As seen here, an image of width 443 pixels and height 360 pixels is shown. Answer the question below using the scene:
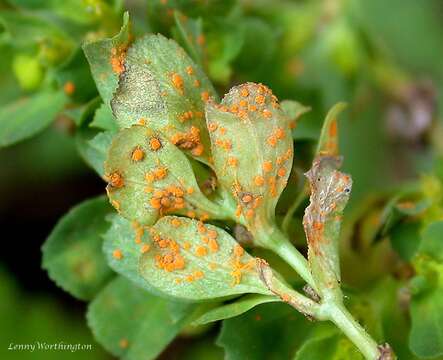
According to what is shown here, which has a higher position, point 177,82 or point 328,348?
point 177,82

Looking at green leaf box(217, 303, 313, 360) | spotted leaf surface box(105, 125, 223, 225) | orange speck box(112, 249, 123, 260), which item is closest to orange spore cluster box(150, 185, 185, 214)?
spotted leaf surface box(105, 125, 223, 225)

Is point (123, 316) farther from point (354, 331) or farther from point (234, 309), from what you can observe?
point (354, 331)

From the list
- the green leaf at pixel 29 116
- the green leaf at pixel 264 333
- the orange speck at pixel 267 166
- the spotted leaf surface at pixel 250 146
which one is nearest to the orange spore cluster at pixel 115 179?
the spotted leaf surface at pixel 250 146

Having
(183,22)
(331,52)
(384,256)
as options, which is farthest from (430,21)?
(183,22)

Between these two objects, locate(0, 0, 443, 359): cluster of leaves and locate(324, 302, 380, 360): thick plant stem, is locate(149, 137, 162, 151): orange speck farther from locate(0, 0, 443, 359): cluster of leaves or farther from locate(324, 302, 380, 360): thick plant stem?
locate(324, 302, 380, 360): thick plant stem

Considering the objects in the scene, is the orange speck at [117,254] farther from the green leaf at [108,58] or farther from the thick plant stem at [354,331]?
the thick plant stem at [354,331]

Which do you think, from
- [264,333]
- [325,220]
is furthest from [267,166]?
[264,333]

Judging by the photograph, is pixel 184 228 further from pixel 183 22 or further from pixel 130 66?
pixel 183 22
